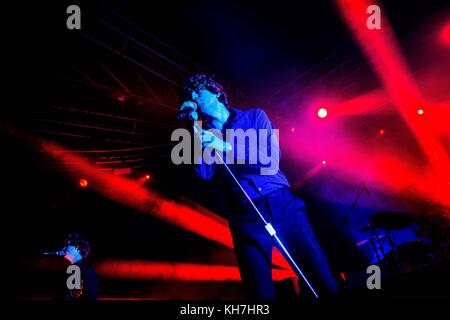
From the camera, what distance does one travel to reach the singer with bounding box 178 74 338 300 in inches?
63.6

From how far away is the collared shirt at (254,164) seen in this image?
5.94 ft

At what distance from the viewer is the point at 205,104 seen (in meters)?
2.10

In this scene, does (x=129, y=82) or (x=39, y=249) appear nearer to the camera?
(x=129, y=82)

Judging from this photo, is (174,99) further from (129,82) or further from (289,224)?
(289,224)

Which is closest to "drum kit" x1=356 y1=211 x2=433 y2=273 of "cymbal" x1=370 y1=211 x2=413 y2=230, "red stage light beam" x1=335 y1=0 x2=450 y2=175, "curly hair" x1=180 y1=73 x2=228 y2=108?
"cymbal" x1=370 y1=211 x2=413 y2=230

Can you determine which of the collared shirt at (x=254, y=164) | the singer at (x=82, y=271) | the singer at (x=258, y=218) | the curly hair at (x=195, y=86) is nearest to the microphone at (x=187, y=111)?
the singer at (x=258, y=218)

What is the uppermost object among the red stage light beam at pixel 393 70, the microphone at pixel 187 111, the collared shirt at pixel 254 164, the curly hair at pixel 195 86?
the red stage light beam at pixel 393 70

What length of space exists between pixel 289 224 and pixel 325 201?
6642mm

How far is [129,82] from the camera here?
205 inches

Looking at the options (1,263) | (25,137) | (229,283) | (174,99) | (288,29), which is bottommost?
(229,283)

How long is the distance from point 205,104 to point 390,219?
5.09 meters

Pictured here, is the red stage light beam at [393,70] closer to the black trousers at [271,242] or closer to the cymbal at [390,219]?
the cymbal at [390,219]

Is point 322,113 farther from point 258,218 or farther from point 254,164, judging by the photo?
point 258,218

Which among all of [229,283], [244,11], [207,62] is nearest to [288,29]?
[244,11]
